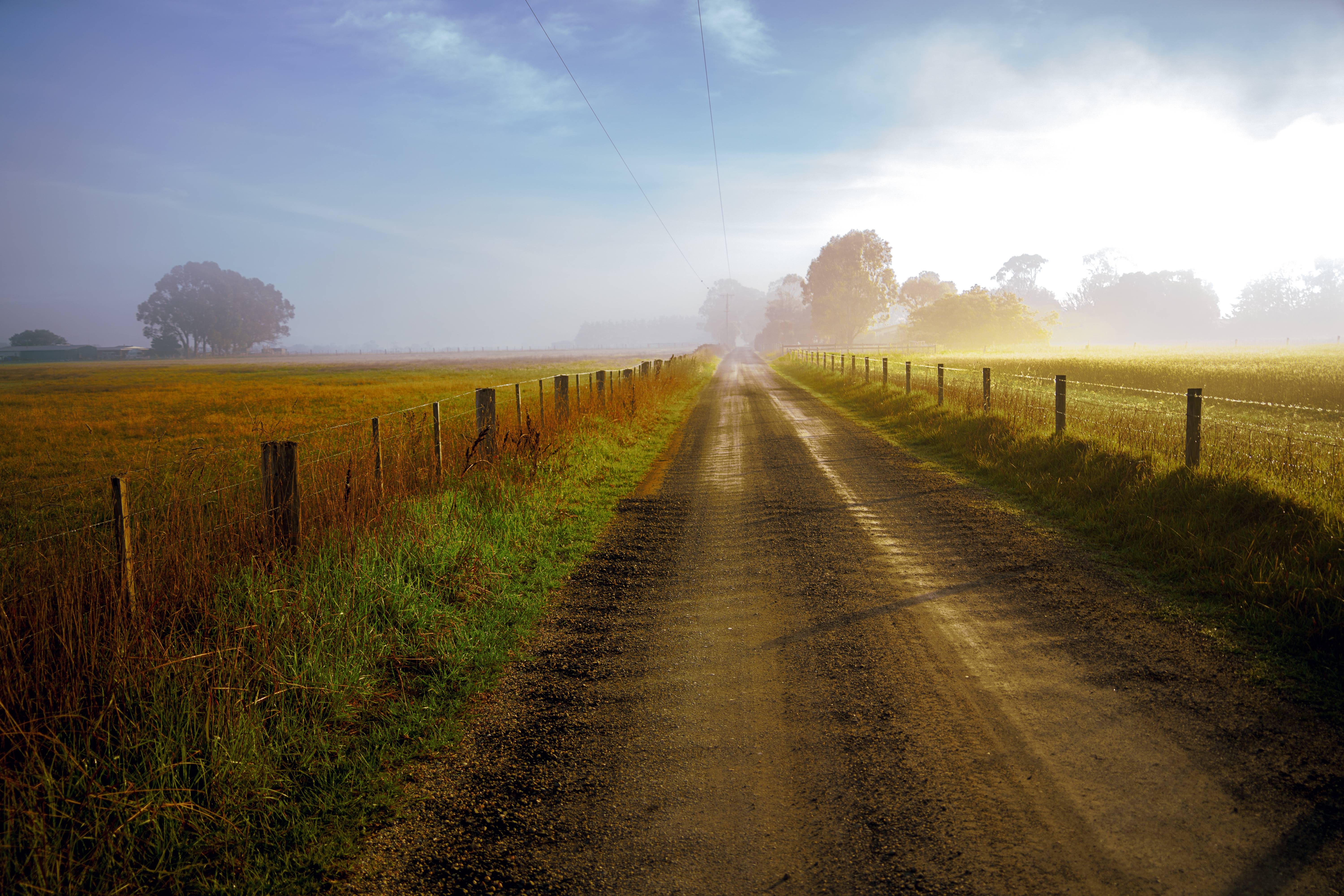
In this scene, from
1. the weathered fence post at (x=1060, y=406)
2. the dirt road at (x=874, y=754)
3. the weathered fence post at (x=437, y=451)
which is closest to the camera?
the dirt road at (x=874, y=754)

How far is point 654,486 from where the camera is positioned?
1045cm

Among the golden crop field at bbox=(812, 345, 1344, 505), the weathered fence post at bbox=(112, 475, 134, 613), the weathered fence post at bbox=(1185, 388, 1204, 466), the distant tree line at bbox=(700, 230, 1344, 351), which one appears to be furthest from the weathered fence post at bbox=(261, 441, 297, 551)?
the distant tree line at bbox=(700, 230, 1344, 351)

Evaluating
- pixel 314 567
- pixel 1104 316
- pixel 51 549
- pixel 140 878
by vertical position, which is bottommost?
pixel 140 878

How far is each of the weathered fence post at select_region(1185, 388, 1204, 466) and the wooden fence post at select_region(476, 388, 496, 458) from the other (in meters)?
8.55

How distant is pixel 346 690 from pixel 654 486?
22.4 feet

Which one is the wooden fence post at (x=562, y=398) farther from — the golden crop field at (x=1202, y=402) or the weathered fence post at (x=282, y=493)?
the golden crop field at (x=1202, y=402)

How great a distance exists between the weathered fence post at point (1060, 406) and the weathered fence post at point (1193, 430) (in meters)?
2.84

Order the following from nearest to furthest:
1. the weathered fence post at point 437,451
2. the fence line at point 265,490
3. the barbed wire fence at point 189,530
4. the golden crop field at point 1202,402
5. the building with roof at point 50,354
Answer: the barbed wire fence at point 189,530 < the fence line at point 265,490 < the golden crop field at point 1202,402 < the weathered fence post at point 437,451 < the building with roof at point 50,354

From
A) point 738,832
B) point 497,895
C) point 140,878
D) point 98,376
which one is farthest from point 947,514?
point 98,376

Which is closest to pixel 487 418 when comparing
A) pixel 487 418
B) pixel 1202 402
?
pixel 487 418

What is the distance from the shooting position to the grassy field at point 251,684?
107 inches

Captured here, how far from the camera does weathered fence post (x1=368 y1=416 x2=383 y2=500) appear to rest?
22.3ft

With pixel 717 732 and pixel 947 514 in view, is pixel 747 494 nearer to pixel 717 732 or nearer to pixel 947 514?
pixel 947 514

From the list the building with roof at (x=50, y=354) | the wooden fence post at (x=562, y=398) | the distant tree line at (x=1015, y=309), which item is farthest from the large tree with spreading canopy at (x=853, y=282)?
the building with roof at (x=50, y=354)
